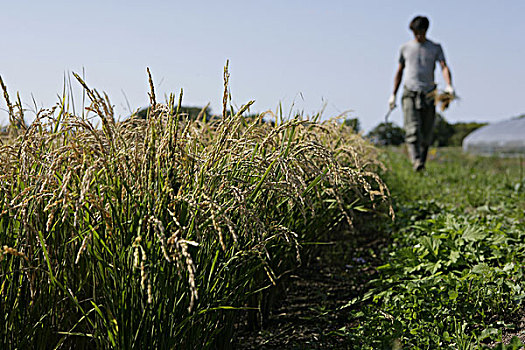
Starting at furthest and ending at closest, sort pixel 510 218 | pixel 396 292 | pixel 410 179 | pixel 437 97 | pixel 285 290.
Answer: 1. pixel 437 97
2. pixel 410 179
3. pixel 510 218
4. pixel 285 290
5. pixel 396 292

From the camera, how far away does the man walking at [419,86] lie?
27.2 ft

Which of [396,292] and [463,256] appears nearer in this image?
[396,292]

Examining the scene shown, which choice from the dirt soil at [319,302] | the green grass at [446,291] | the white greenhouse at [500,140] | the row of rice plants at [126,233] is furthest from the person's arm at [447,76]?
the white greenhouse at [500,140]

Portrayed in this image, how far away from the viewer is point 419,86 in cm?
832

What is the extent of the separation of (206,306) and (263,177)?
1.55ft

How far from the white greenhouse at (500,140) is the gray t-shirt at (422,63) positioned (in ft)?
30.7

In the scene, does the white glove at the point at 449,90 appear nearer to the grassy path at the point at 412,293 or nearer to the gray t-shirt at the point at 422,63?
the gray t-shirt at the point at 422,63

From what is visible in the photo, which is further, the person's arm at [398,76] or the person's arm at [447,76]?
the person's arm at [398,76]

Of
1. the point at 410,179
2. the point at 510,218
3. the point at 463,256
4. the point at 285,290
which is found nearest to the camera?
the point at 285,290

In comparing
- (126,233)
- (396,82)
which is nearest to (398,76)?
(396,82)

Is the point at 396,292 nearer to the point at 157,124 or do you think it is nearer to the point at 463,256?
the point at 463,256

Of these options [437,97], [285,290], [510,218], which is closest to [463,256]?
[285,290]

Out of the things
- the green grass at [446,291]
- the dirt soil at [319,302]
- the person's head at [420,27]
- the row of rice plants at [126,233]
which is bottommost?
the dirt soil at [319,302]

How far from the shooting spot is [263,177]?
5.89ft
